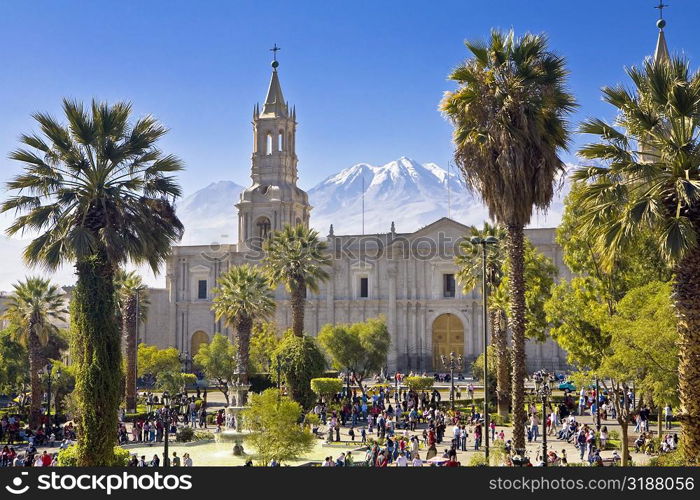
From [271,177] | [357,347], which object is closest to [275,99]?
[271,177]

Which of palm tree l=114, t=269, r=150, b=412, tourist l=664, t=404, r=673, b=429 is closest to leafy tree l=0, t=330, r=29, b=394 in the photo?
palm tree l=114, t=269, r=150, b=412

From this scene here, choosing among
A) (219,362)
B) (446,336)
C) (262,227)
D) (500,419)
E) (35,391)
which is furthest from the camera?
(262,227)

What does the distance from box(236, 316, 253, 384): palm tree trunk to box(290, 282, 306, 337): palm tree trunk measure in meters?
3.04

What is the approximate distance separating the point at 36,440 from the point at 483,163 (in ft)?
64.9

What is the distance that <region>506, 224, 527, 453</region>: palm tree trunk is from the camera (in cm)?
1992

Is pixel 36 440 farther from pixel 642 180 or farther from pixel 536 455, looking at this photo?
pixel 642 180

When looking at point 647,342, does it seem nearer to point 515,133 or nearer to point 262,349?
point 515,133

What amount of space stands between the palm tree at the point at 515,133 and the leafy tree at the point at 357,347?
2833 cm

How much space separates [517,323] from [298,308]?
20274mm

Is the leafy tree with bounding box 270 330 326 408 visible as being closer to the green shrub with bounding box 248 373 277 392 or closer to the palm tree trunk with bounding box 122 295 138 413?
the green shrub with bounding box 248 373 277 392

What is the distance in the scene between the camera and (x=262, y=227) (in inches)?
2650

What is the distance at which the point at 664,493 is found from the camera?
11047 mm

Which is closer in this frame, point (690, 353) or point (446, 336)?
point (690, 353)

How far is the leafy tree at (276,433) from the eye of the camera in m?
22.3
